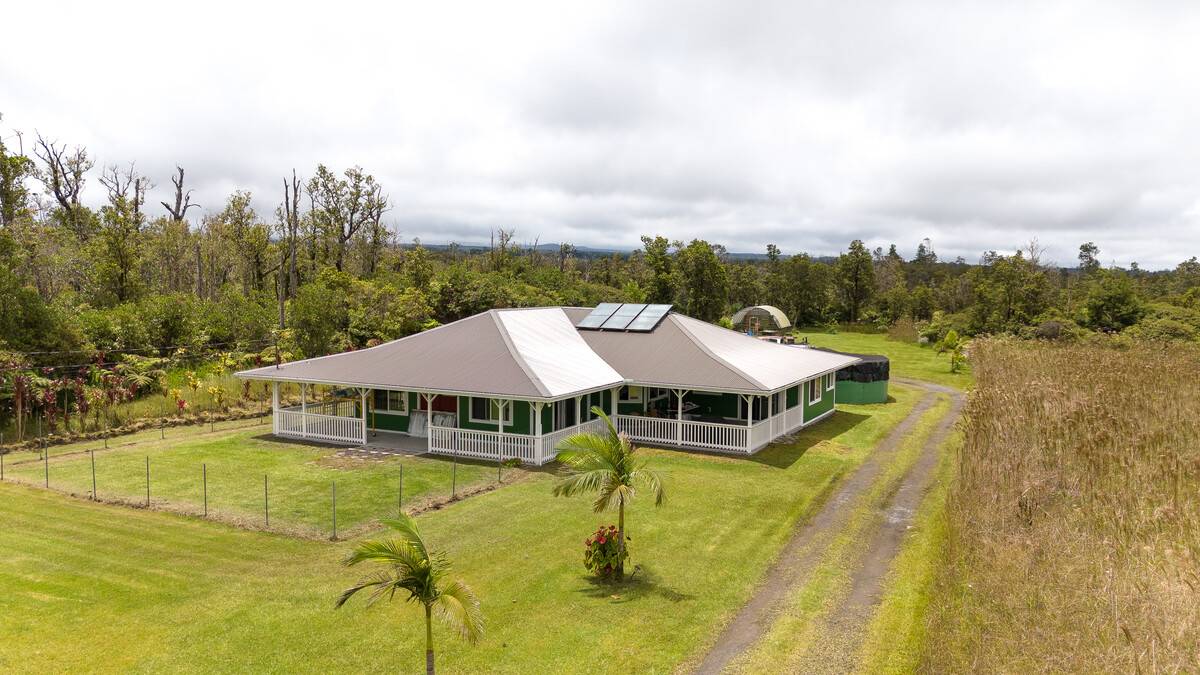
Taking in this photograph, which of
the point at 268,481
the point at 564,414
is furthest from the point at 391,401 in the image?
the point at 268,481

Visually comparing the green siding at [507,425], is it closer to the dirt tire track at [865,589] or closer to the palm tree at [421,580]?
the dirt tire track at [865,589]

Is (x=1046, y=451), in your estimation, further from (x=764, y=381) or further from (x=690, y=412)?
(x=690, y=412)

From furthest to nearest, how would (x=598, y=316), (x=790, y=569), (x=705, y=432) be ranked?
(x=598, y=316), (x=705, y=432), (x=790, y=569)

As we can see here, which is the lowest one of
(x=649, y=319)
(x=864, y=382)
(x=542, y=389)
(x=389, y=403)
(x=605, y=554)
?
(x=605, y=554)

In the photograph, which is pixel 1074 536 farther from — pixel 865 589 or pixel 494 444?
pixel 494 444

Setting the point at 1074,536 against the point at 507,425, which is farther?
the point at 507,425

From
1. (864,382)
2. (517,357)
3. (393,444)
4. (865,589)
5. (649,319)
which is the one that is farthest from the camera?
(864,382)
